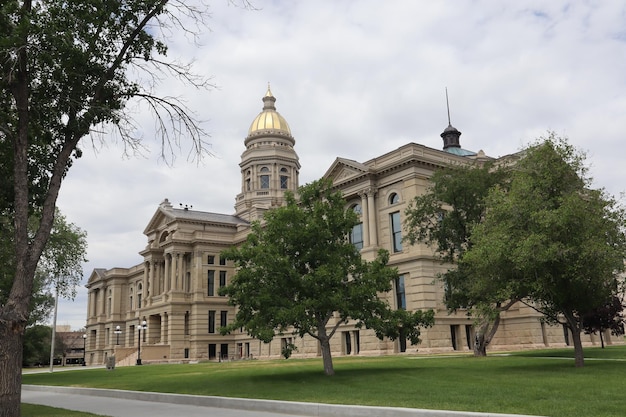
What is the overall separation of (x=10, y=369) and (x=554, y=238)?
62.8 ft

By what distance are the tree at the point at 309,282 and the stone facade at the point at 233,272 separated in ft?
9.61

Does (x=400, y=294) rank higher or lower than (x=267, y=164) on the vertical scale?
lower

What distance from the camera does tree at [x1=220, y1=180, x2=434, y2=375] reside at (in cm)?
2466

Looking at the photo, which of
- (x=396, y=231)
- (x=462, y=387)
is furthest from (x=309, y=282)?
(x=396, y=231)

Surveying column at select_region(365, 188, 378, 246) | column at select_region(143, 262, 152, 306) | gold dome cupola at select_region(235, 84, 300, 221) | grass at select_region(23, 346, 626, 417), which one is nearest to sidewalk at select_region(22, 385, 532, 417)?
grass at select_region(23, 346, 626, 417)

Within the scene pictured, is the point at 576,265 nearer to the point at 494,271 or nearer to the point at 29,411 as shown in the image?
the point at 494,271

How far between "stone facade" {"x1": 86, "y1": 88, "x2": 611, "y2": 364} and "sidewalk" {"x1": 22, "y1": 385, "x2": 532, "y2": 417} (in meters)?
8.12

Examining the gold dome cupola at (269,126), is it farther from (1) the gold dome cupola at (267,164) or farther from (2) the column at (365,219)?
(2) the column at (365,219)

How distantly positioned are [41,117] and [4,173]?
112 inches

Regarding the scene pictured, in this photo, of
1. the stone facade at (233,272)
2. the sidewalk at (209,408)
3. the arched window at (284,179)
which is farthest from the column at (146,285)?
the sidewalk at (209,408)

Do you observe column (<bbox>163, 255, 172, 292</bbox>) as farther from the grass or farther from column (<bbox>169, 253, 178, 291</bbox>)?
the grass

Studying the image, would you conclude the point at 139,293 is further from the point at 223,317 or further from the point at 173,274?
the point at 223,317

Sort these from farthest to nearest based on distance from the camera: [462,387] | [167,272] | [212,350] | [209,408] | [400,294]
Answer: [167,272] < [212,350] < [400,294] < [462,387] < [209,408]

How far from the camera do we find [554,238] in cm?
2308
